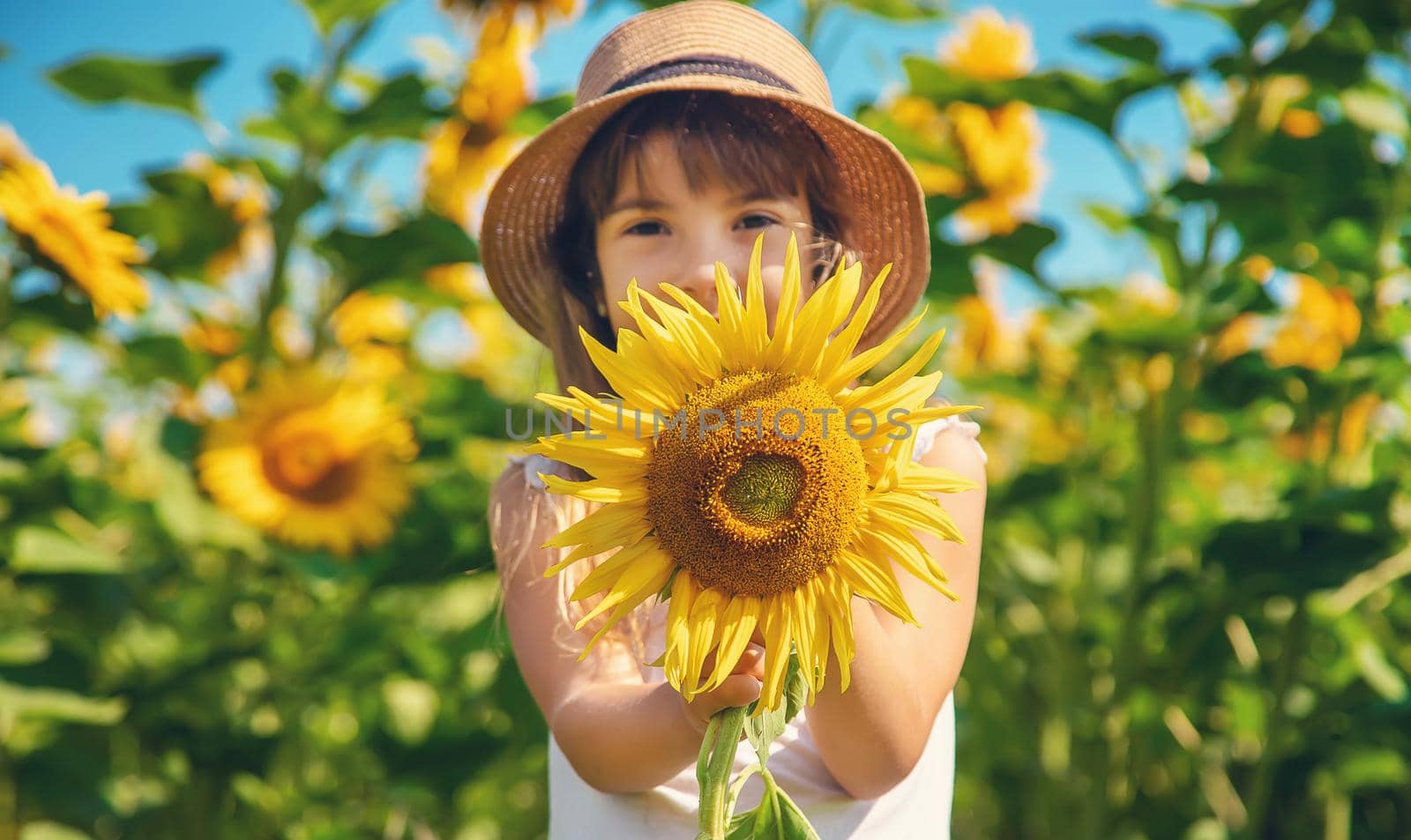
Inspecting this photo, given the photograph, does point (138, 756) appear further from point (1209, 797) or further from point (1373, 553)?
point (1373, 553)

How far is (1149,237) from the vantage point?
6.34ft

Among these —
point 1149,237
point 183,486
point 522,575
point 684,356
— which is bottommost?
point 183,486

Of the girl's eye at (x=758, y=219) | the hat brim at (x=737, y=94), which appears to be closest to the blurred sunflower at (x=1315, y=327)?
the hat brim at (x=737, y=94)

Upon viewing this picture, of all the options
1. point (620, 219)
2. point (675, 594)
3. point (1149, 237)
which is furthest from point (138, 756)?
point (1149, 237)

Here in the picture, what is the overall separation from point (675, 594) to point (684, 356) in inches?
5.8

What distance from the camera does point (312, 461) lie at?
7.25 feet

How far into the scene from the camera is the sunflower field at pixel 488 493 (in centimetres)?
181

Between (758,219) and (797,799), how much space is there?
0.53 m

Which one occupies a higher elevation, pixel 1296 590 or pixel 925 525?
pixel 925 525

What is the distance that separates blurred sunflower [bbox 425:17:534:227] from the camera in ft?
7.92

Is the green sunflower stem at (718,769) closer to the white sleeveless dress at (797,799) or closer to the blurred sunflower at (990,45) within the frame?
the white sleeveless dress at (797,799)

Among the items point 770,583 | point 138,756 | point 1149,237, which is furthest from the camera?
point 138,756

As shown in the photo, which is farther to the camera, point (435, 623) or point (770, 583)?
point (435, 623)

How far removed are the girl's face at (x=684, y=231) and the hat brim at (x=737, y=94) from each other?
82 millimetres
